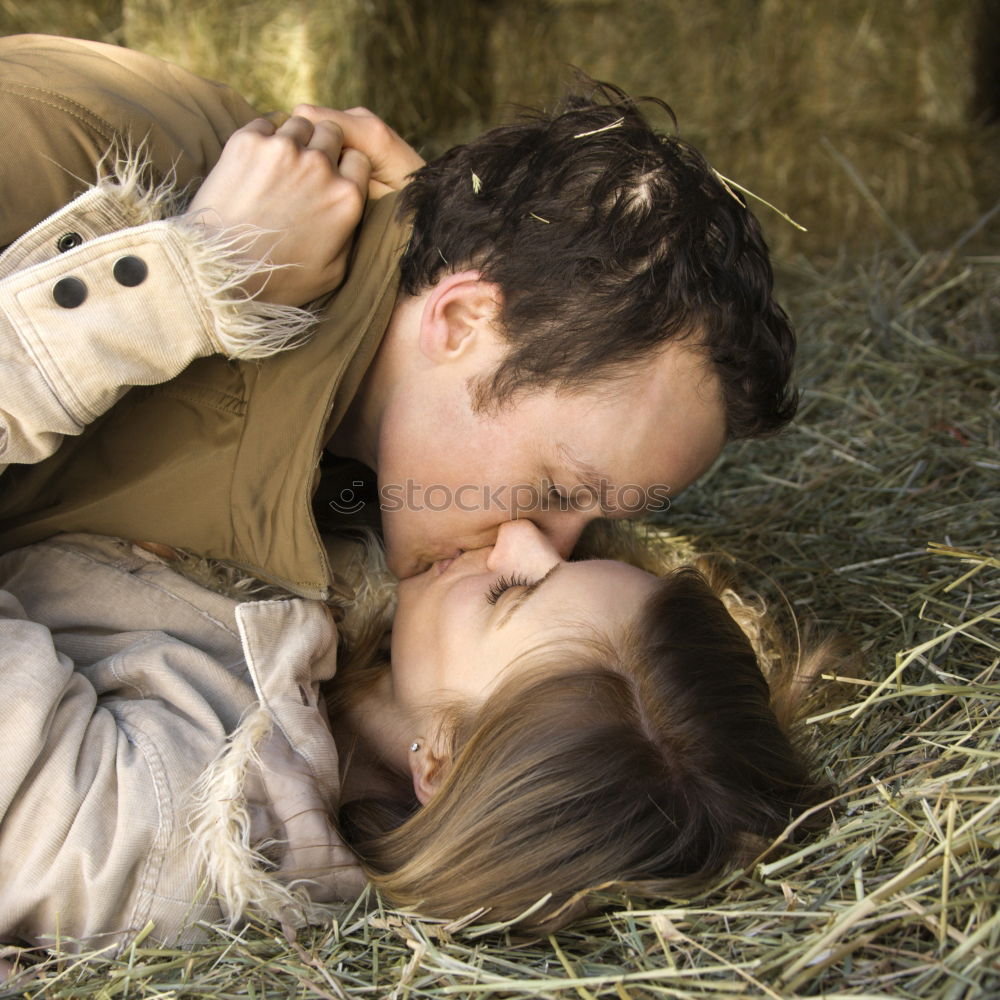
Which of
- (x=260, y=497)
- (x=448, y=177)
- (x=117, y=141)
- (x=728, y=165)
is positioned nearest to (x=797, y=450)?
(x=448, y=177)

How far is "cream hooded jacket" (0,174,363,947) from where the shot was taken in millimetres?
1354

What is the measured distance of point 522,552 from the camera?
1.69m

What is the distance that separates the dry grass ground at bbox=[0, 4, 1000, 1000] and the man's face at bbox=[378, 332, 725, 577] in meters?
0.42

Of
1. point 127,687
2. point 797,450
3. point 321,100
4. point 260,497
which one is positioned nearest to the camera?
point 127,687

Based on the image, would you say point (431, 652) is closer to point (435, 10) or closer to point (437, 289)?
point (437, 289)

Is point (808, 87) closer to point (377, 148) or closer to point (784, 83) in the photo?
point (784, 83)

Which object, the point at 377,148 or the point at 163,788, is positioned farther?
the point at 377,148

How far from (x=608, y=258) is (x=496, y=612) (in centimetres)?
56

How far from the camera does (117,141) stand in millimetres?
1677

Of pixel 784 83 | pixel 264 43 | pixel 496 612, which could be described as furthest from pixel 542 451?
pixel 784 83

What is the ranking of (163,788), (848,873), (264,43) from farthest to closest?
(264,43)
(163,788)
(848,873)

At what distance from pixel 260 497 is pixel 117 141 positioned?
0.58 m

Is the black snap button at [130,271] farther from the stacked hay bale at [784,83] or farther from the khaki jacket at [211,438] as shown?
the stacked hay bale at [784,83]

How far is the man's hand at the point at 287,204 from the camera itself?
5.35ft
